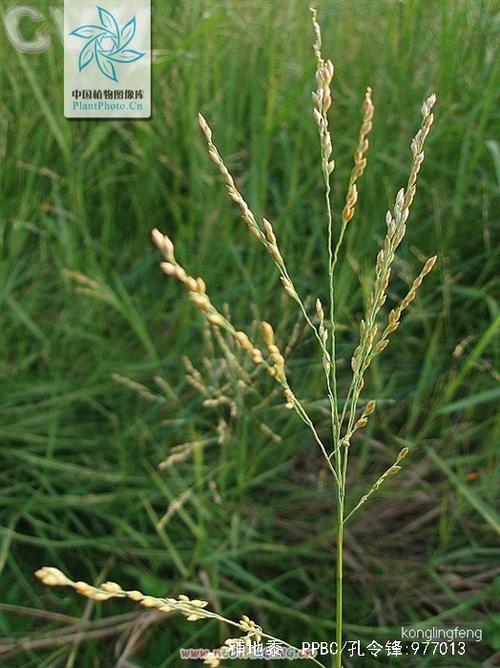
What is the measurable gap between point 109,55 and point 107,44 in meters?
0.02

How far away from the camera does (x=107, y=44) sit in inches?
55.8

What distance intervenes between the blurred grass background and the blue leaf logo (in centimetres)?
5

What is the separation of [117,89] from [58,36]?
143mm

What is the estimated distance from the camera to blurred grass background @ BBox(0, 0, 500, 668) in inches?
49.3

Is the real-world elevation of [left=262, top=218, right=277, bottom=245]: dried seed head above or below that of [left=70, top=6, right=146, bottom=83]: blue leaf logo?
below

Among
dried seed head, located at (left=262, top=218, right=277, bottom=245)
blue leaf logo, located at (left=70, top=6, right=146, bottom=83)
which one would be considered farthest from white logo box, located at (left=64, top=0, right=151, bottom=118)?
dried seed head, located at (left=262, top=218, right=277, bottom=245)

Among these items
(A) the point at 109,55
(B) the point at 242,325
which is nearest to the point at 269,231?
(B) the point at 242,325

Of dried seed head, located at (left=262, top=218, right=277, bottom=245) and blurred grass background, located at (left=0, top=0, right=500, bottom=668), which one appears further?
blurred grass background, located at (left=0, top=0, right=500, bottom=668)

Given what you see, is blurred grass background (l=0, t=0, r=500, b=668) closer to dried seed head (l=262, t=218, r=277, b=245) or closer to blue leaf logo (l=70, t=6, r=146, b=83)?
blue leaf logo (l=70, t=6, r=146, b=83)

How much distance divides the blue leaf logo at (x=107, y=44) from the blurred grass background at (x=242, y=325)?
0.05 metres

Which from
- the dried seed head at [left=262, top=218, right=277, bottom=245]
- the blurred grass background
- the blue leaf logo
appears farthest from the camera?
the blue leaf logo

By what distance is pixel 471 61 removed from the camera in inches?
55.3

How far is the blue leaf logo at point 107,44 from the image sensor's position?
1.41 meters

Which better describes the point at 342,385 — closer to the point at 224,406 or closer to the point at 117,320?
the point at 224,406
